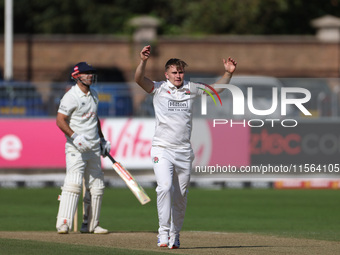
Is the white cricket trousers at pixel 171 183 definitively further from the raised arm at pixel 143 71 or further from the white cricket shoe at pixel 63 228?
the white cricket shoe at pixel 63 228

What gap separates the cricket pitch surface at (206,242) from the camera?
1149 centimetres

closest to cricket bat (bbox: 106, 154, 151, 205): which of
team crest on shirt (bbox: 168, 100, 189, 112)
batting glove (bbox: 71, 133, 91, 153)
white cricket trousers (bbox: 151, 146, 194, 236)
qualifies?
white cricket trousers (bbox: 151, 146, 194, 236)

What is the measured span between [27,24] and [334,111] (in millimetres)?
27666

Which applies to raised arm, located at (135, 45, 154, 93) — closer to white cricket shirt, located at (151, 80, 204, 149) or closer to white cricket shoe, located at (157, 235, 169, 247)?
white cricket shirt, located at (151, 80, 204, 149)

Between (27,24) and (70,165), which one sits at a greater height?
(27,24)

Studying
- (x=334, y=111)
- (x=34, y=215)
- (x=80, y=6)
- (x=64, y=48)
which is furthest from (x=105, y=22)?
(x=34, y=215)

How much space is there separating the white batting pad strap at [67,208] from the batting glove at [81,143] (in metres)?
0.64

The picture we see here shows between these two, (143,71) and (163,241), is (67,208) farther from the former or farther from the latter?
(143,71)

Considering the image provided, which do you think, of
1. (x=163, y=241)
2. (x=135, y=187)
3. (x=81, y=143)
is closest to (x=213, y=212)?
(x=81, y=143)

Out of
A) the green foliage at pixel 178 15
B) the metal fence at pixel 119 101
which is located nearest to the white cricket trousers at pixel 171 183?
the metal fence at pixel 119 101

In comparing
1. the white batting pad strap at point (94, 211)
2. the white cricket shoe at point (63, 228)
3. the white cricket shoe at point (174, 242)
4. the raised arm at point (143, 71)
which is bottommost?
the white cricket shoe at point (174, 242)

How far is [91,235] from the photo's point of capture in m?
13.0

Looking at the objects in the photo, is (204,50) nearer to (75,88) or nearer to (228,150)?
(228,150)

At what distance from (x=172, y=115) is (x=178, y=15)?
36.9m
